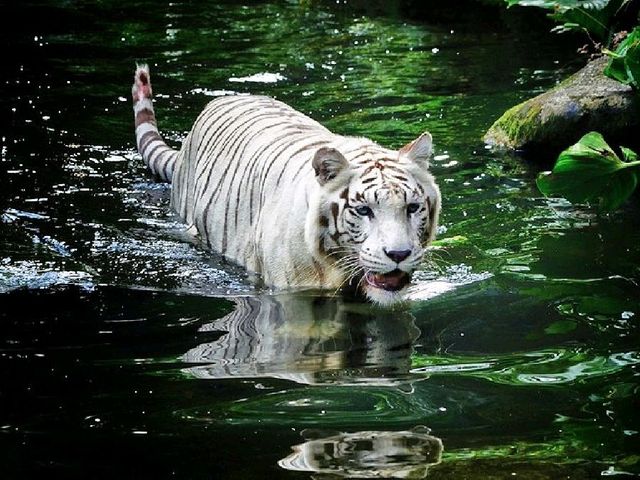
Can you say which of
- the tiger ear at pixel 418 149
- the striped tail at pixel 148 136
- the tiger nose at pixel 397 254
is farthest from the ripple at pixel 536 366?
the striped tail at pixel 148 136

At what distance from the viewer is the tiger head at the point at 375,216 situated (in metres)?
4.98

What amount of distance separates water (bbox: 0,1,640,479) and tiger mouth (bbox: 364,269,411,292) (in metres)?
0.15

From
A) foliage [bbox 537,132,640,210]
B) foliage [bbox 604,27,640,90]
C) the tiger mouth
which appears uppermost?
foliage [bbox 604,27,640,90]

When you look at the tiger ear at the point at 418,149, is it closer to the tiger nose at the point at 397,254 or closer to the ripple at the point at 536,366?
the tiger nose at the point at 397,254

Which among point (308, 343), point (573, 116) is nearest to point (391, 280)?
point (308, 343)

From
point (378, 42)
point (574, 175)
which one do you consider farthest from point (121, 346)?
point (378, 42)

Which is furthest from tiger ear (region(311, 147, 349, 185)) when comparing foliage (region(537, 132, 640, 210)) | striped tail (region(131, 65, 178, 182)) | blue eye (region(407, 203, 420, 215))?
striped tail (region(131, 65, 178, 182))

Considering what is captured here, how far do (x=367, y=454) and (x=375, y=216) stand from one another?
5.99ft

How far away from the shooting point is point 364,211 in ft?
16.7

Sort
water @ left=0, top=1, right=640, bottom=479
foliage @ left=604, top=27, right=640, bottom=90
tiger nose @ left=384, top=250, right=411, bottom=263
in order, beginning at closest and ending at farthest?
water @ left=0, top=1, right=640, bottom=479
tiger nose @ left=384, top=250, right=411, bottom=263
foliage @ left=604, top=27, right=640, bottom=90

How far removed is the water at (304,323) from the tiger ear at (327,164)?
1.84 ft

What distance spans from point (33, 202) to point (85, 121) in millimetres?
1871

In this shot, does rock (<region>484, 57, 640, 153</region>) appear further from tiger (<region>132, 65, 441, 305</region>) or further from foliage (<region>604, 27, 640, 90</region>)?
tiger (<region>132, 65, 441, 305</region>)

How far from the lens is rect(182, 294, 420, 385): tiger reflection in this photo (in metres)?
4.28
